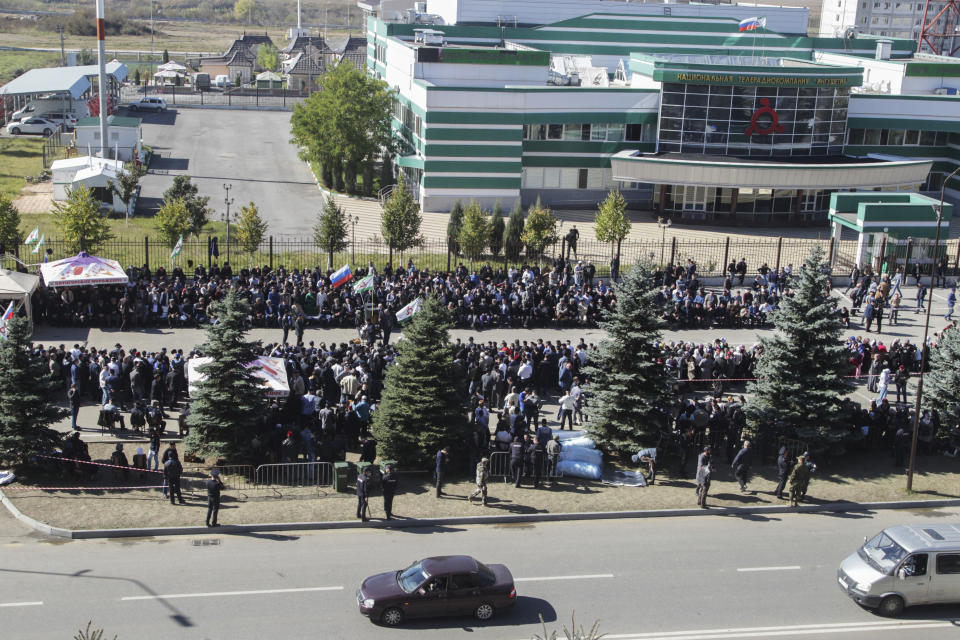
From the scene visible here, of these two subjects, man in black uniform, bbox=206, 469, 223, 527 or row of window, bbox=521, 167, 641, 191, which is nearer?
man in black uniform, bbox=206, 469, 223, 527

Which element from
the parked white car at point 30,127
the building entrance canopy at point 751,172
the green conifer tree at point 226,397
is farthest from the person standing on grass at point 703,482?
the parked white car at point 30,127

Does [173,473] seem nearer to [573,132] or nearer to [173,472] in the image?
[173,472]

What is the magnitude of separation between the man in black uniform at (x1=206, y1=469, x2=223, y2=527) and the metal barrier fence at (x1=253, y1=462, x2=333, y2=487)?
7.00 ft

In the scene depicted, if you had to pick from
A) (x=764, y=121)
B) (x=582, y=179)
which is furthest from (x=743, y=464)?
(x=582, y=179)

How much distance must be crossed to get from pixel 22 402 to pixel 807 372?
18.2 metres

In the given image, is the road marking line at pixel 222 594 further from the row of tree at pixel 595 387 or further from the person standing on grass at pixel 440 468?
the row of tree at pixel 595 387

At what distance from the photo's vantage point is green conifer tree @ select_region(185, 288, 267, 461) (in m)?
22.3

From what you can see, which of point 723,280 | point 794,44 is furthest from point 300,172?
point 794,44

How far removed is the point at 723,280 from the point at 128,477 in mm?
25607

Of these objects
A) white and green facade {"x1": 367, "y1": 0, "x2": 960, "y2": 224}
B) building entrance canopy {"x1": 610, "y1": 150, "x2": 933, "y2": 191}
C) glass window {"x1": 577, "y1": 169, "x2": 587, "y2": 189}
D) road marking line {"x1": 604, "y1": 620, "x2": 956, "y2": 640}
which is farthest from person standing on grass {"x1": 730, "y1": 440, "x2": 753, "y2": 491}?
glass window {"x1": 577, "y1": 169, "x2": 587, "y2": 189}

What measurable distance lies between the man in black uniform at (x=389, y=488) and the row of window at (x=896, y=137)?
44.8 m

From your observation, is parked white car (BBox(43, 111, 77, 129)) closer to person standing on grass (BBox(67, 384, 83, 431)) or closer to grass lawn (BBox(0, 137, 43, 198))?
grass lawn (BBox(0, 137, 43, 198))

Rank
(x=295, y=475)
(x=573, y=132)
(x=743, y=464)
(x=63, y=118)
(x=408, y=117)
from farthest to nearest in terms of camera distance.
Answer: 1. (x=63, y=118)
2. (x=408, y=117)
3. (x=573, y=132)
4. (x=743, y=464)
5. (x=295, y=475)

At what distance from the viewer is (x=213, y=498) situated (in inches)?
784
